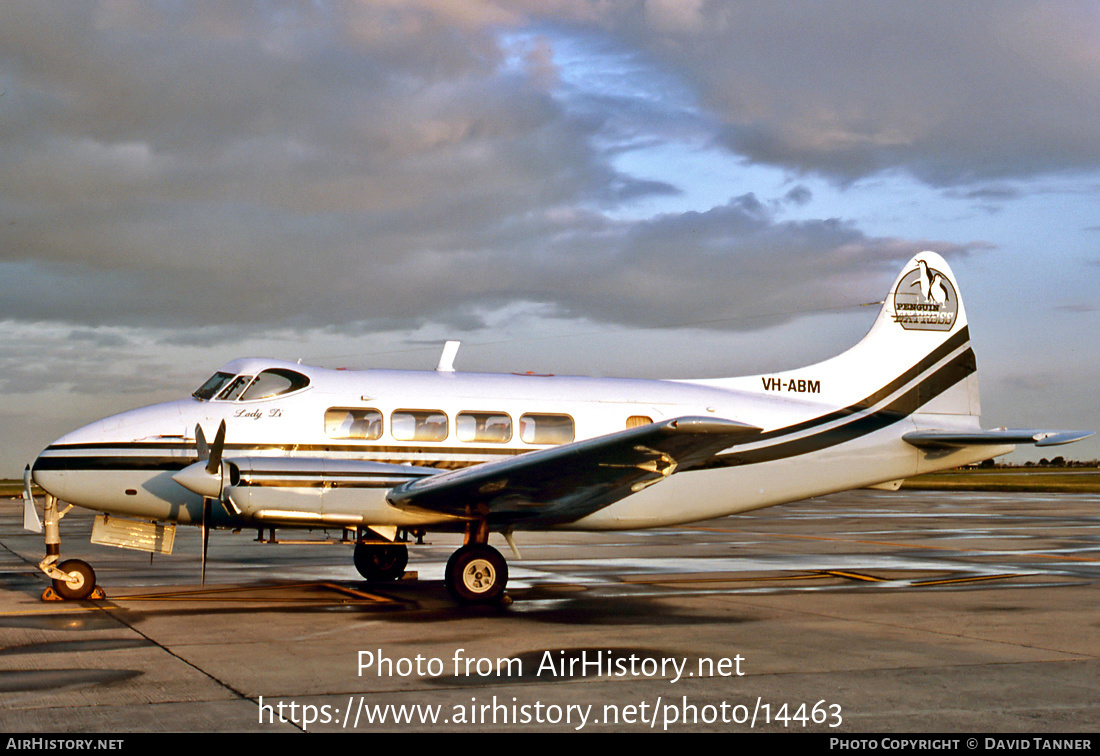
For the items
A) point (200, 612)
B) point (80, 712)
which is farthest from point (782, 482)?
point (80, 712)

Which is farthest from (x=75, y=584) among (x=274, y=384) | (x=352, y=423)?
(x=352, y=423)

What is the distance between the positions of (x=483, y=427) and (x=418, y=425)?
906 mm

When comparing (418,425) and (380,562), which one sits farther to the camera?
(380,562)

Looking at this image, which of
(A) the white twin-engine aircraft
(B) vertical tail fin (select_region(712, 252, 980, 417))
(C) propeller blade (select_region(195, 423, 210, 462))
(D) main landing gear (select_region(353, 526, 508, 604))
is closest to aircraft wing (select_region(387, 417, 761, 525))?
(A) the white twin-engine aircraft

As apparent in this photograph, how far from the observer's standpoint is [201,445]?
42.7ft

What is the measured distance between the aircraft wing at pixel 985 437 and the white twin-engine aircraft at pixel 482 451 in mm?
33

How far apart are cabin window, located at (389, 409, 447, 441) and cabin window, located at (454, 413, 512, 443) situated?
22 centimetres

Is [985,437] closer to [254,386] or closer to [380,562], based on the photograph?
[380,562]

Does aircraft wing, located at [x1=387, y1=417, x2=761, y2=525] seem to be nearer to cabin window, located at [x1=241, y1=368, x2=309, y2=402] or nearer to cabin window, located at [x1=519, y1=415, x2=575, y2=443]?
cabin window, located at [x1=519, y1=415, x2=575, y2=443]

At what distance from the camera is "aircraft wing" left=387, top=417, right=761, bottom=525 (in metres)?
11.4

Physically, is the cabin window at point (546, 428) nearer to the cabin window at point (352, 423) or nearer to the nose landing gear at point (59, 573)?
the cabin window at point (352, 423)

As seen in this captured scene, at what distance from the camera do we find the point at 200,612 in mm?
12391

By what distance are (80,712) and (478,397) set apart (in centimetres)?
794

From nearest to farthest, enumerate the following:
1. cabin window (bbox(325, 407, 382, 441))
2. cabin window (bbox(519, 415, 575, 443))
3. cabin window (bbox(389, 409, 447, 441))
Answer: cabin window (bbox(325, 407, 382, 441)) < cabin window (bbox(389, 409, 447, 441)) < cabin window (bbox(519, 415, 575, 443))
